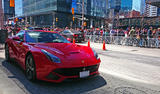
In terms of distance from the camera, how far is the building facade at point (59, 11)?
63.0 metres

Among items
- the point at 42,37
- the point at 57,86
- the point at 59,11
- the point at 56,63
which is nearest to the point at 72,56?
the point at 56,63

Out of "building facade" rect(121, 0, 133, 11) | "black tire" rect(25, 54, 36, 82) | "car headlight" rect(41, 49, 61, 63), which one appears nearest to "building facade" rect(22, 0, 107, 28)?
"building facade" rect(121, 0, 133, 11)

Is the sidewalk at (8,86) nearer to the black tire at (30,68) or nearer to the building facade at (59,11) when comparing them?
the black tire at (30,68)

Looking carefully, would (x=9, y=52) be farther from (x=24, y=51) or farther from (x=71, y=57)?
(x=71, y=57)

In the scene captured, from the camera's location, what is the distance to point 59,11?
206 feet

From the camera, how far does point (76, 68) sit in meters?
3.64

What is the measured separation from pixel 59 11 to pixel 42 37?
60111mm

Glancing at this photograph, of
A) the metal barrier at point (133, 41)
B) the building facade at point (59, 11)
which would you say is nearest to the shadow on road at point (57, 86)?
the metal barrier at point (133, 41)

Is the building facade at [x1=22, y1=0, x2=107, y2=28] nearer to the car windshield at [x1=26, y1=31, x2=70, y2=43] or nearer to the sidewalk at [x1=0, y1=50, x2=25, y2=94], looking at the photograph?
the car windshield at [x1=26, y1=31, x2=70, y2=43]

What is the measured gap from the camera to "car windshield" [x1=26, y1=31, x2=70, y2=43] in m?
4.84

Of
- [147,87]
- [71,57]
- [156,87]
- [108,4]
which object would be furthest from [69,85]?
[108,4]

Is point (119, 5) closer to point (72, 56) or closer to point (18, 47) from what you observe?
point (18, 47)

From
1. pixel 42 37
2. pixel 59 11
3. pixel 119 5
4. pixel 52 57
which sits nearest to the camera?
pixel 52 57

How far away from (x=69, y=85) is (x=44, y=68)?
0.81m
